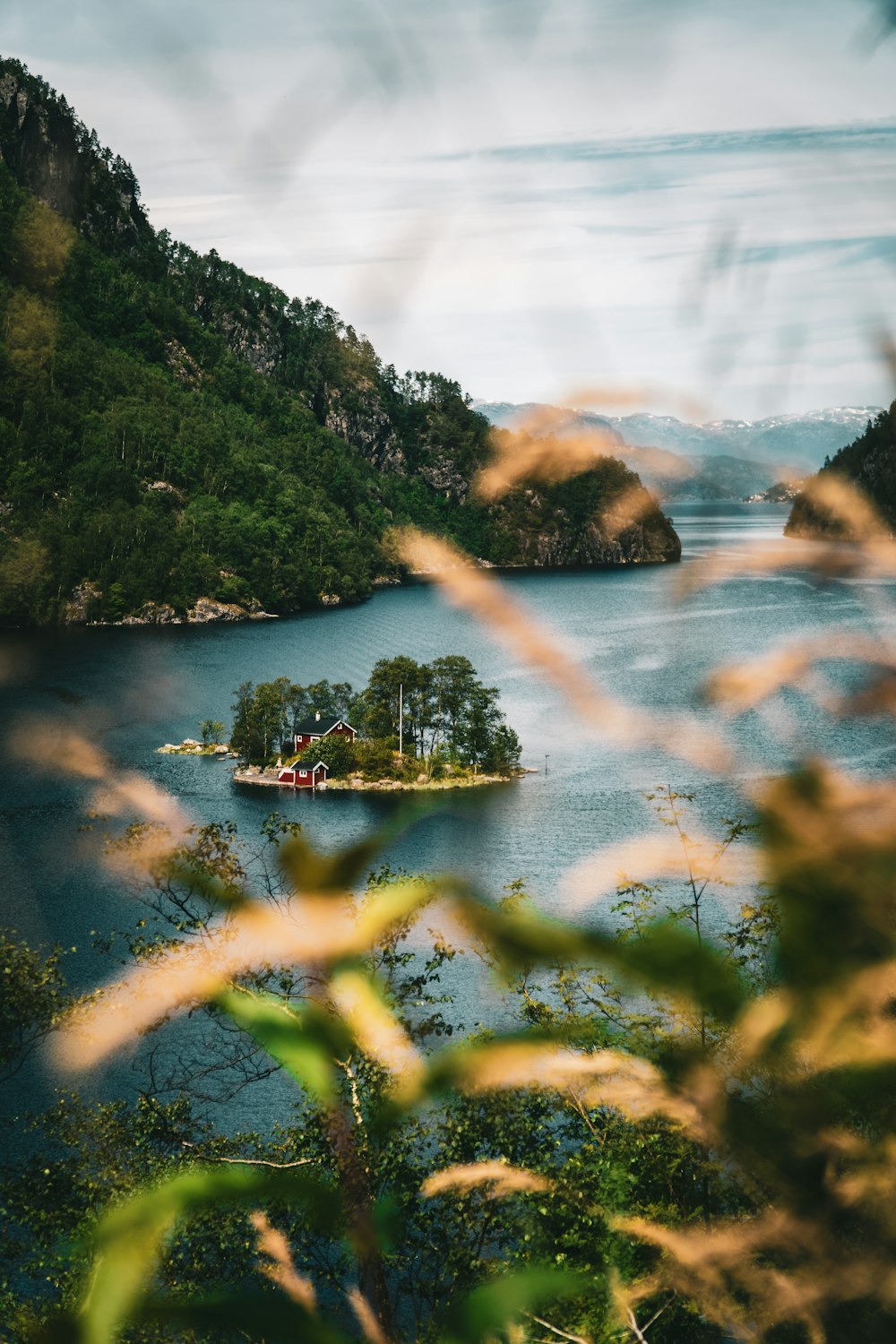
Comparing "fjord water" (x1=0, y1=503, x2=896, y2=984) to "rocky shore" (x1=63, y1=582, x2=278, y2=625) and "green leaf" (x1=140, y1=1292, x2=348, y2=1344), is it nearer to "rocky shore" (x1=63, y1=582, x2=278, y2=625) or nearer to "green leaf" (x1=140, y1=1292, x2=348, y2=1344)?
"green leaf" (x1=140, y1=1292, x2=348, y2=1344)

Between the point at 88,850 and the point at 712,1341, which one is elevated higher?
the point at 712,1341

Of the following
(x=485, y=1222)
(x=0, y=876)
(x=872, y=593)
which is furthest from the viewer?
(x=0, y=876)

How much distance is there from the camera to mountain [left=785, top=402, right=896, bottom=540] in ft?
3.24

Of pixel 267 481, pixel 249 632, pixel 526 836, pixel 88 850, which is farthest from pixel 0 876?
pixel 267 481

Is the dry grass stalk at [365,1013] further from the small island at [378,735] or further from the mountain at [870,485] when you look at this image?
the small island at [378,735]

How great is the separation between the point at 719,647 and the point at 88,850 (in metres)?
39.1

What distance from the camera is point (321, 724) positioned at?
51.3 m

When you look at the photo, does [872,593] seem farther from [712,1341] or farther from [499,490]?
[712,1341]

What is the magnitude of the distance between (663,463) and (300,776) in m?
46.6

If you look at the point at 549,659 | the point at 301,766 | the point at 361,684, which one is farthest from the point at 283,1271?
the point at 361,684

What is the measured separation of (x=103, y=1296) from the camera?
101 cm

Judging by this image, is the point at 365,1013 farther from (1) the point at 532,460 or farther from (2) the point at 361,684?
(2) the point at 361,684

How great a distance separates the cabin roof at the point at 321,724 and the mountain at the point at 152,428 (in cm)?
2570

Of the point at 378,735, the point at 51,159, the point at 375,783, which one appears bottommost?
the point at 375,783
